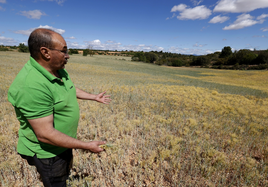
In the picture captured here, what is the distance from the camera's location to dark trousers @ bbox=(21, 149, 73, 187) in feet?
4.90

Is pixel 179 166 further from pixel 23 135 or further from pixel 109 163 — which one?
pixel 23 135

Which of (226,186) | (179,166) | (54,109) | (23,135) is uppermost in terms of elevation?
(54,109)

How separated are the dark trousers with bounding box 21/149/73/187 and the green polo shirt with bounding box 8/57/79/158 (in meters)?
0.09

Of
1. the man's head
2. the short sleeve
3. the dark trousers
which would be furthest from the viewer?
the dark trousers

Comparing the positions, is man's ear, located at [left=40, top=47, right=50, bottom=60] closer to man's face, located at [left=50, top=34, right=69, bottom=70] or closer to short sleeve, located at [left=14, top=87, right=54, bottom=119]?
man's face, located at [left=50, top=34, right=69, bottom=70]

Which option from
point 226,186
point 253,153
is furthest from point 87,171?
point 253,153

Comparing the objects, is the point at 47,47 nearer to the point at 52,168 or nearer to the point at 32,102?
the point at 32,102

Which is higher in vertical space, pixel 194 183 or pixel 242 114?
pixel 242 114

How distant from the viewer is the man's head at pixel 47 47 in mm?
1229

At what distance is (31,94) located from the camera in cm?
112

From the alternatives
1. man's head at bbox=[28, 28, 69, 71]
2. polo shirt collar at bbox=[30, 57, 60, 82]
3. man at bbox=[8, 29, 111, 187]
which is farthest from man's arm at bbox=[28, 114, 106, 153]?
man's head at bbox=[28, 28, 69, 71]

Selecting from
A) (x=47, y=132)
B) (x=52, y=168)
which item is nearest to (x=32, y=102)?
(x=47, y=132)

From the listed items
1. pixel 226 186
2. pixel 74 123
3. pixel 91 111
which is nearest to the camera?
pixel 74 123

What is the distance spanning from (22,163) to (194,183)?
11.1ft
